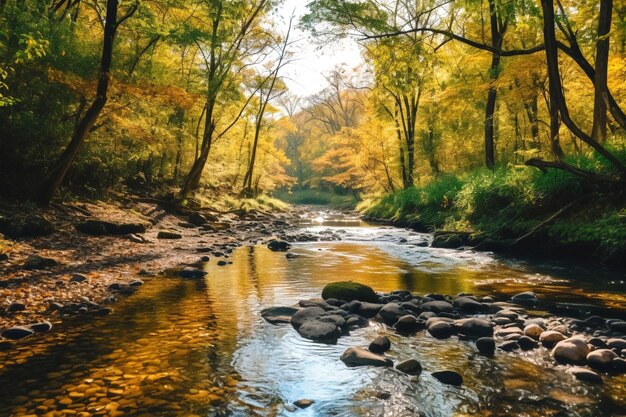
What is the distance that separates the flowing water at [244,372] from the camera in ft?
10.8

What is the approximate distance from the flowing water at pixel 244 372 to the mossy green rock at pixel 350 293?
2.13 feet

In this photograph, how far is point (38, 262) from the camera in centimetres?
759

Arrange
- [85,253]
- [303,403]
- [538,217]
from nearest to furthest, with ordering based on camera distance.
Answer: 1. [303,403]
2. [85,253]
3. [538,217]

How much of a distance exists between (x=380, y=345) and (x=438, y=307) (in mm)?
1790

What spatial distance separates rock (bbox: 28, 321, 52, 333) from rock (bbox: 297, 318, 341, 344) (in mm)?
3147

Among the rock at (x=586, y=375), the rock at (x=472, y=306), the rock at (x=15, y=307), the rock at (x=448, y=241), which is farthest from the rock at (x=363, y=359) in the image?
the rock at (x=448, y=241)

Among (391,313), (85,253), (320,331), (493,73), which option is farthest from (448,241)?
(85,253)

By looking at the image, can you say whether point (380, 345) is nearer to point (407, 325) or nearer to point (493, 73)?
point (407, 325)

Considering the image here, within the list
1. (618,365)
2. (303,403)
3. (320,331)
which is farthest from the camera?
(320,331)

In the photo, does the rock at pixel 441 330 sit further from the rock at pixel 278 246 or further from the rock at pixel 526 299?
the rock at pixel 278 246

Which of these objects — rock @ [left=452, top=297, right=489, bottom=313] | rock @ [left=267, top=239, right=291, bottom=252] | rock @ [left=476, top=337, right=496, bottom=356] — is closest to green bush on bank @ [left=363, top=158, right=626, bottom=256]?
rock @ [left=452, top=297, right=489, bottom=313]

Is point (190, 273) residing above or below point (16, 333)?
above

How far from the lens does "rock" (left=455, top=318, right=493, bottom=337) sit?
4.95 metres

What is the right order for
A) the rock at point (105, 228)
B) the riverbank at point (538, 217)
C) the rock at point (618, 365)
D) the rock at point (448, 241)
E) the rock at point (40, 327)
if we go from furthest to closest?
the rock at point (448, 241) → the rock at point (105, 228) → the riverbank at point (538, 217) → the rock at point (40, 327) → the rock at point (618, 365)
